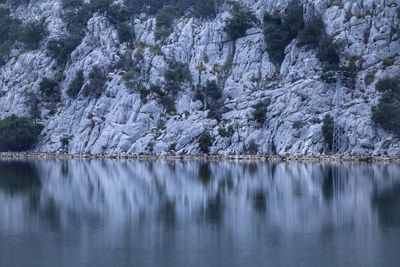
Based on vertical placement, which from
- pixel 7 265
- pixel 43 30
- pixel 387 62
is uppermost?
pixel 43 30

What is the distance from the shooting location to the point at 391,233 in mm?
40812

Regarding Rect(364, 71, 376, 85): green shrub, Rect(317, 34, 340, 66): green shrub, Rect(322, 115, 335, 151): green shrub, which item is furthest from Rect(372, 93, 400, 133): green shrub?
Rect(317, 34, 340, 66): green shrub

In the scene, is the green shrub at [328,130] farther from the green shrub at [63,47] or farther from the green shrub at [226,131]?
the green shrub at [63,47]

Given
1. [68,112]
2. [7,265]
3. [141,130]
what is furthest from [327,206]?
[68,112]

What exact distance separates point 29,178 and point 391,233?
2175 inches

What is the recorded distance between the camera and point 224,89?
138m

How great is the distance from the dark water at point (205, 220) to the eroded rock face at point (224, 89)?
36394 millimetres

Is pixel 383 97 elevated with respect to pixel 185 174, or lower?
elevated

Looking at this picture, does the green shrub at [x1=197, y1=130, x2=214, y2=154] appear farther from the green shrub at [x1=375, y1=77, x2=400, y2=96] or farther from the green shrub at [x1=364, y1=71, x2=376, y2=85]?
the green shrub at [x1=375, y1=77, x2=400, y2=96]

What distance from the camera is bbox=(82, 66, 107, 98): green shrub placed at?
148 m

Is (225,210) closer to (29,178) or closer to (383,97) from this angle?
(29,178)

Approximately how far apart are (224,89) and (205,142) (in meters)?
15.7

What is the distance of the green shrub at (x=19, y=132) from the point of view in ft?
477

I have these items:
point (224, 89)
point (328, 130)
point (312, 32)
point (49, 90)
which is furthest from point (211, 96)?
point (49, 90)
